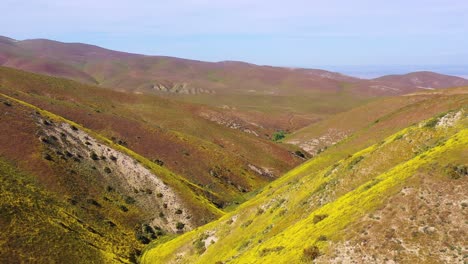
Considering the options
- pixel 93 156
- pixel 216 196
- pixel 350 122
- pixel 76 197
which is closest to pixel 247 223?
pixel 76 197

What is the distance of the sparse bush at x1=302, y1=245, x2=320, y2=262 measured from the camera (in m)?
22.3

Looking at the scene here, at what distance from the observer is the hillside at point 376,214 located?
21.0 metres

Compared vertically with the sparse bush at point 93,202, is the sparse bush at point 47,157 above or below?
above

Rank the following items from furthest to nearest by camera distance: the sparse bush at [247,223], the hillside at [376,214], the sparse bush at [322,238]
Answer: the sparse bush at [247,223]
the sparse bush at [322,238]
the hillside at [376,214]

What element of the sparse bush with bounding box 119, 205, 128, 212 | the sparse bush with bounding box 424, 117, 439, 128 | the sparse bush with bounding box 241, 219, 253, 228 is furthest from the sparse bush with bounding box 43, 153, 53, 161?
the sparse bush with bounding box 424, 117, 439, 128

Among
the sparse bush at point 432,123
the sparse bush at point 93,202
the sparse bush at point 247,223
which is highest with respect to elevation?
the sparse bush at point 432,123

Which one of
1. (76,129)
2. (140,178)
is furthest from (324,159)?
(76,129)

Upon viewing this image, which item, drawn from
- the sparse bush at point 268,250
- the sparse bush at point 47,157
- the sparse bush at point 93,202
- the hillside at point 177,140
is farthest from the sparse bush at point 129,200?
the sparse bush at point 268,250

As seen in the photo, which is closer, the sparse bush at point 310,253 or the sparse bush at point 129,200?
the sparse bush at point 310,253

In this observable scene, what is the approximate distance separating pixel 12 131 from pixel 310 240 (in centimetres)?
5040

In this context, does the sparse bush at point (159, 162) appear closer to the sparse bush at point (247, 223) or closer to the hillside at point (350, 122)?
the sparse bush at point (247, 223)

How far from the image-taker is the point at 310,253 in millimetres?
22406

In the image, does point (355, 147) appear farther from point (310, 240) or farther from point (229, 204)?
point (310, 240)

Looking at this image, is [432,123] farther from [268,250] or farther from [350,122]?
[350,122]
